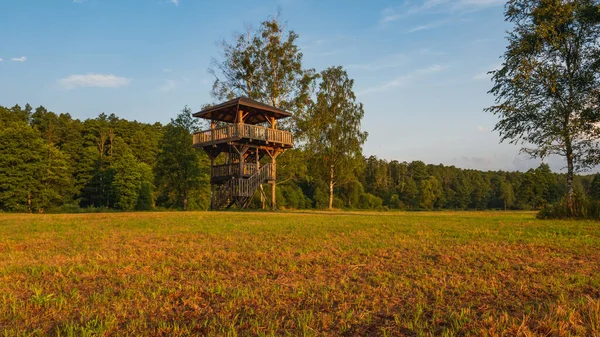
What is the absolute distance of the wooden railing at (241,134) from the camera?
84.0ft

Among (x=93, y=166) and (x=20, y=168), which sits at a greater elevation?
(x=93, y=166)

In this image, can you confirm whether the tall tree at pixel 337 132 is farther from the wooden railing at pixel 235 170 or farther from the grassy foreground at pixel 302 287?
the grassy foreground at pixel 302 287

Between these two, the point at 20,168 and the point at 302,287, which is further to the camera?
the point at 20,168

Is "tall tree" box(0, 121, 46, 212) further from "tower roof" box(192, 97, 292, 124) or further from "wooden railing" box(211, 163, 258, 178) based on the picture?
"wooden railing" box(211, 163, 258, 178)

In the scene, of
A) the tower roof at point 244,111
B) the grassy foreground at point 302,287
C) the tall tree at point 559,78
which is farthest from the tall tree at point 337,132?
the grassy foreground at point 302,287

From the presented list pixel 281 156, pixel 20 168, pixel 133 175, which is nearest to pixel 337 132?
pixel 281 156

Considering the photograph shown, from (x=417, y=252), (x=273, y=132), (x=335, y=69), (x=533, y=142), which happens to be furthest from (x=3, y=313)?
(x=335, y=69)

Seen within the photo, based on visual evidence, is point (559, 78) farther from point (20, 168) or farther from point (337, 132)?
point (20, 168)

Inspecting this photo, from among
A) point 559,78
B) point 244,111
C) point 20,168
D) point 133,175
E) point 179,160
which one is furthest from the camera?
point 133,175

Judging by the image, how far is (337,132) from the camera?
41.0 meters

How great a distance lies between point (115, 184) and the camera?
42.8 metres

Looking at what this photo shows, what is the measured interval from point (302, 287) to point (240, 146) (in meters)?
23.2

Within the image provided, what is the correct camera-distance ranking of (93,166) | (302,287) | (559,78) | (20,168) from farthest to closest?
(93,166) → (20,168) → (559,78) → (302,287)

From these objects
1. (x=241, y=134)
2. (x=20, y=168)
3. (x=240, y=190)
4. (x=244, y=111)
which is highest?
(x=244, y=111)
